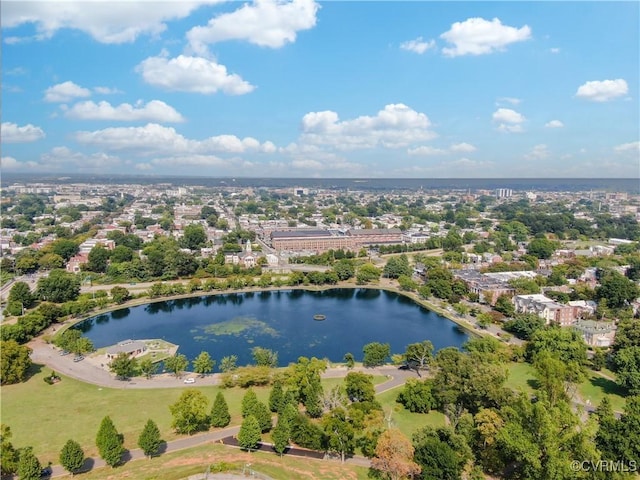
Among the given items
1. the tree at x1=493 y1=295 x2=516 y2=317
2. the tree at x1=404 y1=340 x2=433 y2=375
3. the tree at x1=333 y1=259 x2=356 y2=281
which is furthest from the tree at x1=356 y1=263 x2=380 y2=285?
the tree at x1=404 y1=340 x2=433 y2=375

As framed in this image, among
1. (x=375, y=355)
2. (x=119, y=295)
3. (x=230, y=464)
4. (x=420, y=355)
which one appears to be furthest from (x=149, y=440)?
(x=119, y=295)

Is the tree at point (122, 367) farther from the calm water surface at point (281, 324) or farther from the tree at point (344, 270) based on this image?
the tree at point (344, 270)

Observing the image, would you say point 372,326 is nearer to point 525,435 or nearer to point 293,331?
point 293,331

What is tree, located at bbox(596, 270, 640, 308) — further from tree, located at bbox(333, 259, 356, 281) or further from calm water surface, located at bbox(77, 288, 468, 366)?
tree, located at bbox(333, 259, 356, 281)

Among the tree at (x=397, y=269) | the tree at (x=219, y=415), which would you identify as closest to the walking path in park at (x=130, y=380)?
the tree at (x=219, y=415)

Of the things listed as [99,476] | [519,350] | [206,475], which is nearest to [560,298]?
[519,350]

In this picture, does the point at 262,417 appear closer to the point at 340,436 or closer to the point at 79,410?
the point at 340,436
